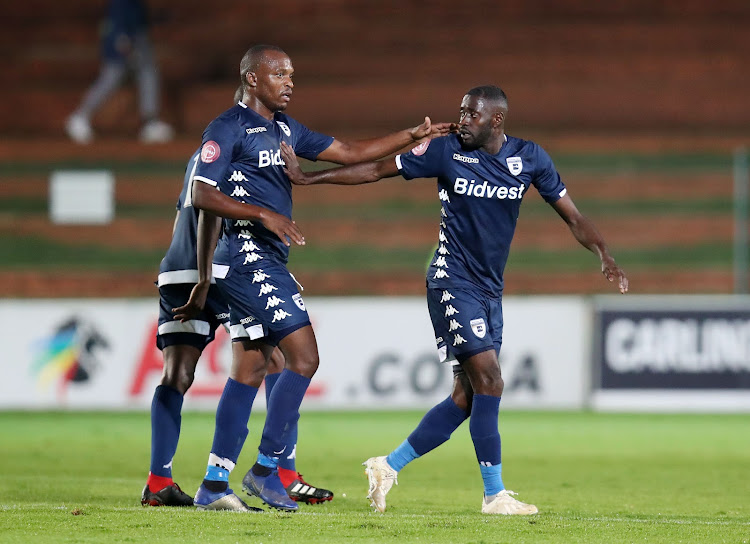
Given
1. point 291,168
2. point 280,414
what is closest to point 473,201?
point 291,168

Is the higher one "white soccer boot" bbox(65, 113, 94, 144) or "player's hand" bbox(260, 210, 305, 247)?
"white soccer boot" bbox(65, 113, 94, 144)

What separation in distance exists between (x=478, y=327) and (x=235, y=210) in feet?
4.05

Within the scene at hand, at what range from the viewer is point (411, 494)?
631 cm

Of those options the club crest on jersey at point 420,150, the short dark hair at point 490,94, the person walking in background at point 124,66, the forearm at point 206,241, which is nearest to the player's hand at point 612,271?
the short dark hair at point 490,94

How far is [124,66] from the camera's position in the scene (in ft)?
48.5

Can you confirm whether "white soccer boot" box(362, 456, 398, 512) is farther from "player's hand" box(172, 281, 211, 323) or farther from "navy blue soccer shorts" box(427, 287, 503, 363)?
"player's hand" box(172, 281, 211, 323)

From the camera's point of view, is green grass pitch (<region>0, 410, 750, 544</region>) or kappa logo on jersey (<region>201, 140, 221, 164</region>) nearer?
green grass pitch (<region>0, 410, 750, 544</region>)

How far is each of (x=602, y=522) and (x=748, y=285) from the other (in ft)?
25.2

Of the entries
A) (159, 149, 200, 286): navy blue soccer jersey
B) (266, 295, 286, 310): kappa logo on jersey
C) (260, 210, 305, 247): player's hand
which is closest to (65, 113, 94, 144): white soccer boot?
(159, 149, 200, 286): navy blue soccer jersey

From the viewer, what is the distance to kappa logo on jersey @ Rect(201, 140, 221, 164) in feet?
17.4

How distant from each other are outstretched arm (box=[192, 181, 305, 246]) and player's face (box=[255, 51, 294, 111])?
579 millimetres

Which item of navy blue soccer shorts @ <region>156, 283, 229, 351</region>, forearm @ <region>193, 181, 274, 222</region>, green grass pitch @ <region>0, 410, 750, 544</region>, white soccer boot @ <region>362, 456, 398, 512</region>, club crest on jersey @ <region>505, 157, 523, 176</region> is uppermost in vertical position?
club crest on jersey @ <region>505, 157, 523, 176</region>

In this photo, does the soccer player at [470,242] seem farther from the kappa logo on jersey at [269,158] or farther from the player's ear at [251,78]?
the player's ear at [251,78]

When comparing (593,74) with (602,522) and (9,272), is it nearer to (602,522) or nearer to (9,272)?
(9,272)
